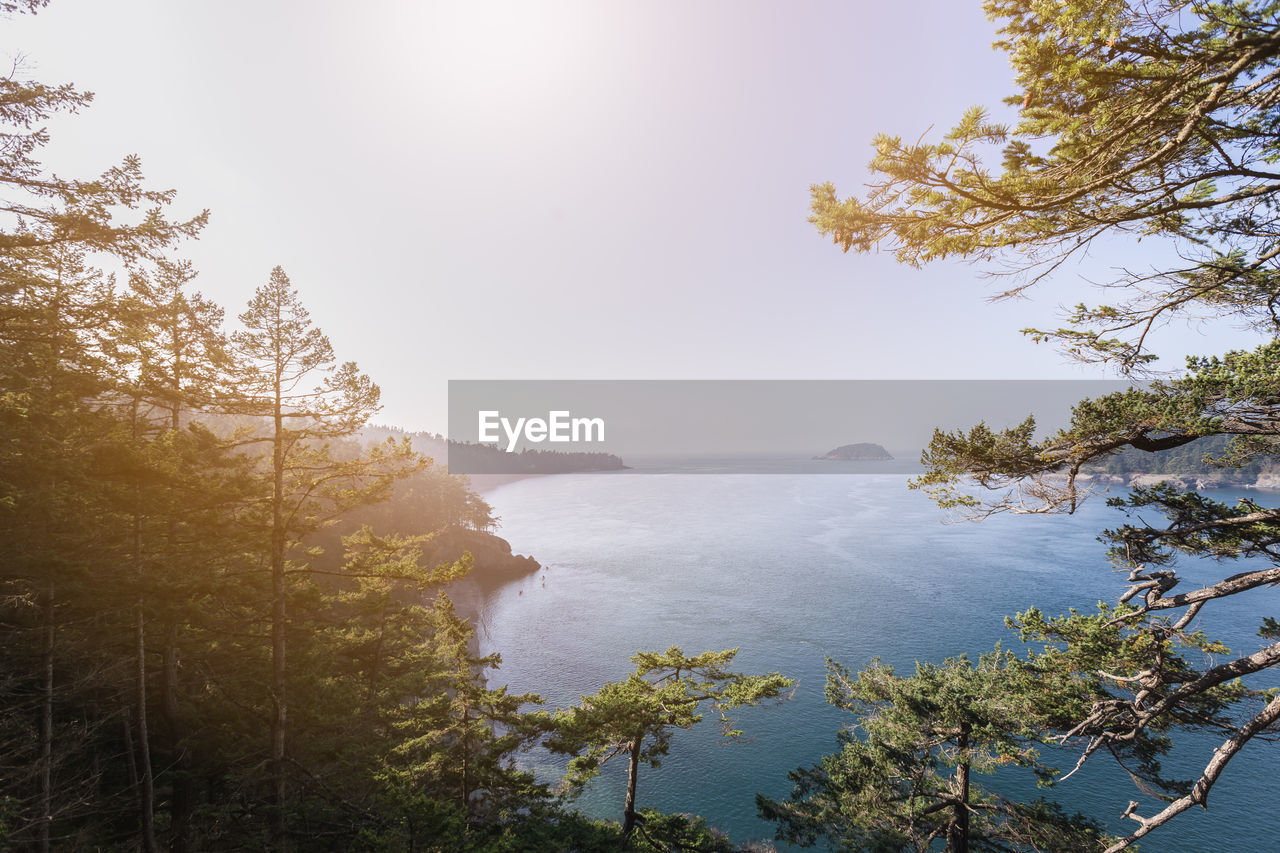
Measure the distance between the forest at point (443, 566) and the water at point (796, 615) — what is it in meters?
10.0

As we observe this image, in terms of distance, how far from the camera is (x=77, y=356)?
7.94 meters

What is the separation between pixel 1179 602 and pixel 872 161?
23.1 feet

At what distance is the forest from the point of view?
5.82 m

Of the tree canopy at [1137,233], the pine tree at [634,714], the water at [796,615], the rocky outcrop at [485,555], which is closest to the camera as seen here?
the tree canopy at [1137,233]

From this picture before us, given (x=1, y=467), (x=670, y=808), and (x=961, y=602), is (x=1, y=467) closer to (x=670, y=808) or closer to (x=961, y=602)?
(x=670, y=808)

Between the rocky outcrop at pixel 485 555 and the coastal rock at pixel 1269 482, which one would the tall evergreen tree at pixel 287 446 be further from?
the coastal rock at pixel 1269 482

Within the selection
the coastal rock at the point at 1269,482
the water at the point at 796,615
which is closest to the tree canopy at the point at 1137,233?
the water at the point at 796,615

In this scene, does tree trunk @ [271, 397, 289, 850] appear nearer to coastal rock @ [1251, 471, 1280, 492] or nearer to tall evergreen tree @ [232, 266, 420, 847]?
tall evergreen tree @ [232, 266, 420, 847]

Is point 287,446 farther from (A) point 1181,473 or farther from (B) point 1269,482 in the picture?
(B) point 1269,482

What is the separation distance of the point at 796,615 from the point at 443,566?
35449 millimetres

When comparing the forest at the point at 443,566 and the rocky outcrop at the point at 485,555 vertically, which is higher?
the forest at the point at 443,566

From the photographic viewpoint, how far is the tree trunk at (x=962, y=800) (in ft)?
42.3

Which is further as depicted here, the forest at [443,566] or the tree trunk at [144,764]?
the tree trunk at [144,764]

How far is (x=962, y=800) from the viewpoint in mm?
12883
